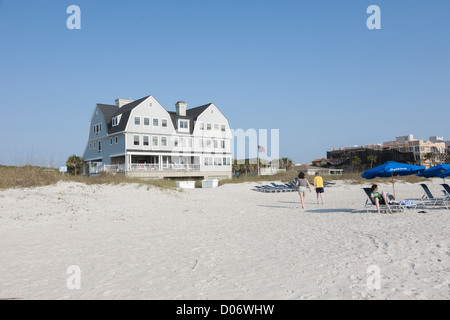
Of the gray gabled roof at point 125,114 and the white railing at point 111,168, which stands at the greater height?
the gray gabled roof at point 125,114

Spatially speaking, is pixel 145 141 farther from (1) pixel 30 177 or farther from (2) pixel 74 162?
(1) pixel 30 177

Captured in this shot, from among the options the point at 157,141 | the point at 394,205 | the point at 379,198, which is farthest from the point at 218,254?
the point at 157,141

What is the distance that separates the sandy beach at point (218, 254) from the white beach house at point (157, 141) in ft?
78.8

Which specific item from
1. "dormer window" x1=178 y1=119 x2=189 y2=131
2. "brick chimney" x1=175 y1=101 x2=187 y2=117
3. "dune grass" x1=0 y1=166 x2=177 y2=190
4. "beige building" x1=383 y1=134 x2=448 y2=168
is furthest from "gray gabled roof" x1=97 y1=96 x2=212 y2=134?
"beige building" x1=383 y1=134 x2=448 y2=168

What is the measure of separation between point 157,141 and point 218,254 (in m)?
33.4

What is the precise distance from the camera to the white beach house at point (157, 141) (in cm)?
3666

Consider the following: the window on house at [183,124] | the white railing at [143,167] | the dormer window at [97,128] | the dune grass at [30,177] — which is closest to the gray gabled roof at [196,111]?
the window on house at [183,124]

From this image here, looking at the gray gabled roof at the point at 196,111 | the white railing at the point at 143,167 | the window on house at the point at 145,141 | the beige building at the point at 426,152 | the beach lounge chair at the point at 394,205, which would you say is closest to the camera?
the beach lounge chair at the point at 394,205

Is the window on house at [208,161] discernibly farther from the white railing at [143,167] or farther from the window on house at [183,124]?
the window on house at [183,124]

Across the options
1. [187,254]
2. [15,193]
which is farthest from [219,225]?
[15,193]

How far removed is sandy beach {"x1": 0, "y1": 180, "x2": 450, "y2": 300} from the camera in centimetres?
461

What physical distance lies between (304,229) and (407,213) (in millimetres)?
4946

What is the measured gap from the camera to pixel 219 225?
10.5 meters
